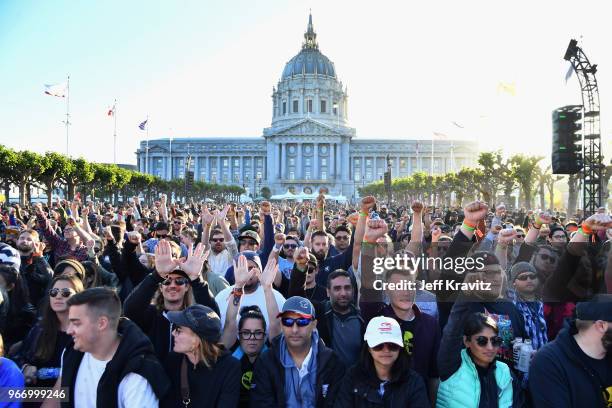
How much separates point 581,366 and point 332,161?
113983 millimetres

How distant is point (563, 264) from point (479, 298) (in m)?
0.97

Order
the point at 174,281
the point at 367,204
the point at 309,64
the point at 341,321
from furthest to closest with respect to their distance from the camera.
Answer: the point at 309,64 < the point at 367,204 < the point at 341,321 < the point at 174,281

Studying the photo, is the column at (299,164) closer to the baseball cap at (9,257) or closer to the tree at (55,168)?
the tree at (55,168)

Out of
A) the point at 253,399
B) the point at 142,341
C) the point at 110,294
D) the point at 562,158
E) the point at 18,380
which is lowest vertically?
the point at 253,399

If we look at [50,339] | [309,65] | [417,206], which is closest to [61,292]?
[50,339]

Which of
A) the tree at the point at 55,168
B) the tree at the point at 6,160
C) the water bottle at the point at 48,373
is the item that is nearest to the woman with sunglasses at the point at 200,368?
the water bottle at the point at 48,373

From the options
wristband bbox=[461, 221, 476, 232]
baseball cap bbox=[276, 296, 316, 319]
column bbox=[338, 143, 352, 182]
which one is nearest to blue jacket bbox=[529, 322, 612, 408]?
wristband bbox=[461, 221, 476, 232]

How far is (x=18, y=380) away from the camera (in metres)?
3.63

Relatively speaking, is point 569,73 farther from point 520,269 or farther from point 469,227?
point 469,227

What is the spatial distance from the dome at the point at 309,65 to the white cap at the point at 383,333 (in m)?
129

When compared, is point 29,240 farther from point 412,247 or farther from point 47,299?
point 412,247

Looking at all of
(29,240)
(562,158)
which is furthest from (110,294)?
(562,158)

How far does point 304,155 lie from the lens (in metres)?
118

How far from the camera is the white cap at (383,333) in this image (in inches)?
149
